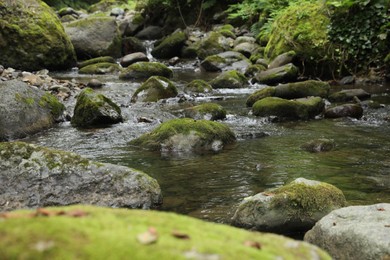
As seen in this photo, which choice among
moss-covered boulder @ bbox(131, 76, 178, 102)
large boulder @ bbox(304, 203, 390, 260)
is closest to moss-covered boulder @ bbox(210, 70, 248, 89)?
moss-covered boulder @ bbox(131, 76, 178, 102)

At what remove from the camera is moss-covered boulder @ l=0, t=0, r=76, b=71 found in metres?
15.9

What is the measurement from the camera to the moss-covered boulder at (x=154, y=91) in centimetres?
1175

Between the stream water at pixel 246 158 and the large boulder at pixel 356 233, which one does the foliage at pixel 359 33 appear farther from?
the large boulder at pixel 356 233

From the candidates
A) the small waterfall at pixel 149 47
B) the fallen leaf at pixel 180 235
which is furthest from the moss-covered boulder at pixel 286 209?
the small waterfall at pixel 149 47

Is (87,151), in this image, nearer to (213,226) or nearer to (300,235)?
(300,235)

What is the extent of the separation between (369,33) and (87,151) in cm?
1032

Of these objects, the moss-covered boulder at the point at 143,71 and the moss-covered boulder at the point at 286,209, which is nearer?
the moss-covered boulder at the point at 286,209

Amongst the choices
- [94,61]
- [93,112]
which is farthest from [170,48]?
[93,112]

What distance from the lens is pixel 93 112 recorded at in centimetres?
920

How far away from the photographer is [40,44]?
1652 centimetres

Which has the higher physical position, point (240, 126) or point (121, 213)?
point (121, 213)

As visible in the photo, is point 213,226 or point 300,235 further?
point 300,235

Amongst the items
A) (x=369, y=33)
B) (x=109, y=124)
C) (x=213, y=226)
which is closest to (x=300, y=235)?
(x=213, y=226)

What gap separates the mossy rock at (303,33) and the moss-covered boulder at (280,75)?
1169mm
